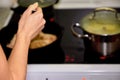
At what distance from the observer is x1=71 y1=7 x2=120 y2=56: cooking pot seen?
92cm

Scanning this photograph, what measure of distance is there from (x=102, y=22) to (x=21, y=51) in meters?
0.47

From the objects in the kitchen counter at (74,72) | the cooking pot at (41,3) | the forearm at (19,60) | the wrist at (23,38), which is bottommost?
the kitchen counter at (74,72)

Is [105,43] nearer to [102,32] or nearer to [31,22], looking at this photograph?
[102,32]

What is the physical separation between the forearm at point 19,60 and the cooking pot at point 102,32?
11.9 inches

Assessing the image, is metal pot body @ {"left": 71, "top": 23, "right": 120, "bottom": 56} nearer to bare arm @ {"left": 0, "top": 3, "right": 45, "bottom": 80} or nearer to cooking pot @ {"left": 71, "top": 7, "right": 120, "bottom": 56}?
cooking pot @ {"left": 71, "top": 7, "right": 120, "bottom": 56}

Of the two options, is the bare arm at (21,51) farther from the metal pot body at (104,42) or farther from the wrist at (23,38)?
the metal pot body at (104,42)

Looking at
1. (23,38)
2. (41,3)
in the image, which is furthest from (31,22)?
(41,3)

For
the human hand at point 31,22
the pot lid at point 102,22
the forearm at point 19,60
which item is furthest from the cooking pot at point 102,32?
the forearm at point 19,60

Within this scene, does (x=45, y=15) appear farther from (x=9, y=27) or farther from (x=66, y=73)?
(x=66, y=73)

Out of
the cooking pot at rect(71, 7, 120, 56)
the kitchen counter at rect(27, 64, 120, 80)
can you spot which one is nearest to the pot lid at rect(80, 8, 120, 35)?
the cooking pot at rect(71, 7, 120, 56)

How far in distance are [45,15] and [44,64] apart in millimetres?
350

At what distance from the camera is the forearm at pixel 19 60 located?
2.19ft

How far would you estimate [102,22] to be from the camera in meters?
1.05

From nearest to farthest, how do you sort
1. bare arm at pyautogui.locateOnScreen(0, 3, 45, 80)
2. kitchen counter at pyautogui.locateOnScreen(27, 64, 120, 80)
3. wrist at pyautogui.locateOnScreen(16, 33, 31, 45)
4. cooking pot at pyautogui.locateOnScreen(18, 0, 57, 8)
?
bare arm at pyautogui.locateOnScreen(0, 3, 45, 80)
wrist at pyautogui.locateOnScreen(16, 33, 31, 45)
kitchen counter at pyautogui.locateOnScreen(27, 64, 120, 80)
cooking pot at pyautogui.locateOnScreen(18, 0, 57, 8)
